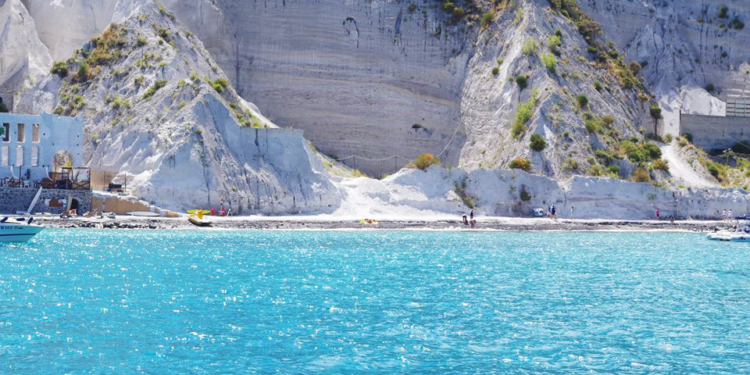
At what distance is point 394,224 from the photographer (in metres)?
54.8

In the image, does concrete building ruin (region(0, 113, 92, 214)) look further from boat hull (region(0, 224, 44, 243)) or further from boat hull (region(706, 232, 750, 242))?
boat hull (region(706, 232, 750, 242))

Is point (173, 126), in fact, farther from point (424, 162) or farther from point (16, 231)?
point (424, 162)

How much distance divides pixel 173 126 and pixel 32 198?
8.92 metres

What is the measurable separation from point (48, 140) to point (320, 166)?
16.5 m

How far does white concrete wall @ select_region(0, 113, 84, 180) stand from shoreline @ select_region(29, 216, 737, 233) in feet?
16.9

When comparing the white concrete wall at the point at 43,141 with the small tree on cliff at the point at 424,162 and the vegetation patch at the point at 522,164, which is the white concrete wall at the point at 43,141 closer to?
the small tree on cliff at the point at 424,162

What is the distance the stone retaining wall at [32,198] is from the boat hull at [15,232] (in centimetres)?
1033

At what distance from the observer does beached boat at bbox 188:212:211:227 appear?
49.0 meters

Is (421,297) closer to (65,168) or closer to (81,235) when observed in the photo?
(81,235)

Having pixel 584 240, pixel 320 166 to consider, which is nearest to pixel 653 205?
pixel 584 240

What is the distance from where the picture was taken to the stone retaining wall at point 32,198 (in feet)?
161

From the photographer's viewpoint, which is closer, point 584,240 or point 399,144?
point 584,240

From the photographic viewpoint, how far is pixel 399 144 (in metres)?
68.3

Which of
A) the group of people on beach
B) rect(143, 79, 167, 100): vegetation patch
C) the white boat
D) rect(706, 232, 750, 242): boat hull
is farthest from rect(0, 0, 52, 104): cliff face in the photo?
rect(706, 232, 750, 242): boat hull
